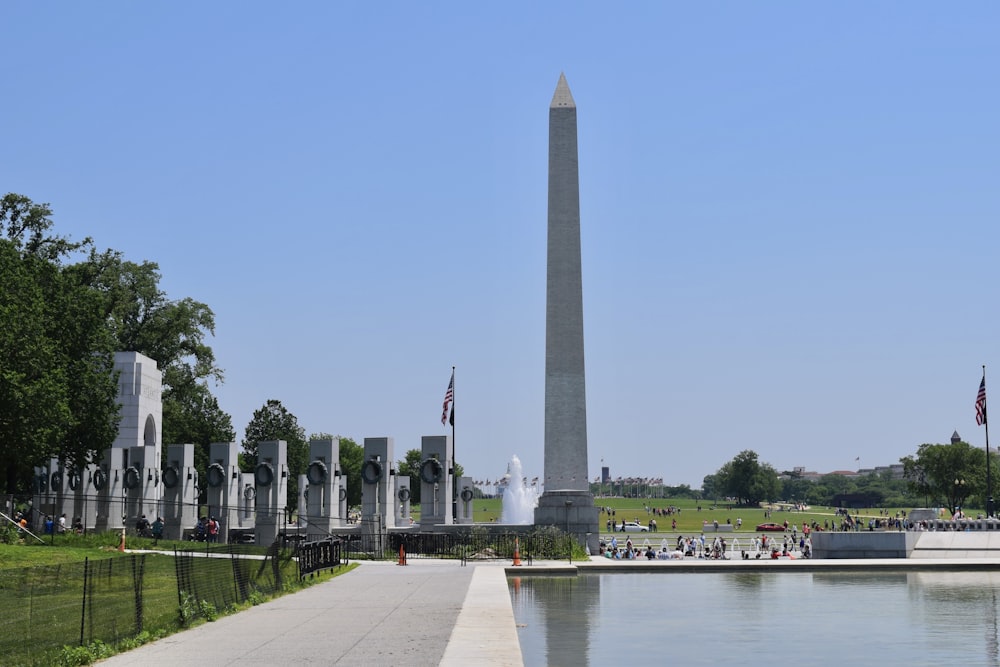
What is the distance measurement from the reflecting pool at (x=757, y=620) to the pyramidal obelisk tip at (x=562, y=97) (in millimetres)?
23997

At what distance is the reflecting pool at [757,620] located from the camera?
2025 cm

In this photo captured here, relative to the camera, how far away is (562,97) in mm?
53969

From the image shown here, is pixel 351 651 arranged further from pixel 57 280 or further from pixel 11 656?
pixel 57 280

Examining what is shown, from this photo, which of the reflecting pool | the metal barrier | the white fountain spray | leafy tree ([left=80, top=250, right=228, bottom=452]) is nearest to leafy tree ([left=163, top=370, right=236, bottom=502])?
leafy tree ([left=80, top=250, right=228, bottom=452])

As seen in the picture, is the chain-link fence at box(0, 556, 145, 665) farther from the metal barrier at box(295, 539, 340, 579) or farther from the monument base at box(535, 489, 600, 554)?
the monument base at box(535, 489, 600, 554)

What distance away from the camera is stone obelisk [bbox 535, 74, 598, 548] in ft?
172

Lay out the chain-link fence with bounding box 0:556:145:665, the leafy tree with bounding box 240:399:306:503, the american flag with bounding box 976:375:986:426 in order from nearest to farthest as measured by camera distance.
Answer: the chain-link fence with bounding box 0:556:145:665
the american flag with bounding box 976:375:986:426
the leafy tree with bounding box 240:399:306:503

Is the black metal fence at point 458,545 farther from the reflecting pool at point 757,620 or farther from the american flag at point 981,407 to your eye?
the american flag at point 981,407

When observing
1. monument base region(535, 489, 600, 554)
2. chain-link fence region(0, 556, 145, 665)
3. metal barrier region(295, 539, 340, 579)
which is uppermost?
monument base region(535, 489, 600, 554)

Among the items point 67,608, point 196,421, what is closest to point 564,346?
point 67,608

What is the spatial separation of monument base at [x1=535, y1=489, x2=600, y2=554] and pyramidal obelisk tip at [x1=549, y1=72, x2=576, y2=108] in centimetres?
1761

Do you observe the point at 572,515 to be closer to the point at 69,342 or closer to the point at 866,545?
the point at 866,545

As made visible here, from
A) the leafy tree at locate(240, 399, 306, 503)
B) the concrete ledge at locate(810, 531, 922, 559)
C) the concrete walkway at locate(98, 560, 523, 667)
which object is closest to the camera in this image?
the concrete walkway at locate(98, 560, 523, 667)

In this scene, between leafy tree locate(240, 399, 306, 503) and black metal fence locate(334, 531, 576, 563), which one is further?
leafy tree locate(240, 399, 306, 503)
